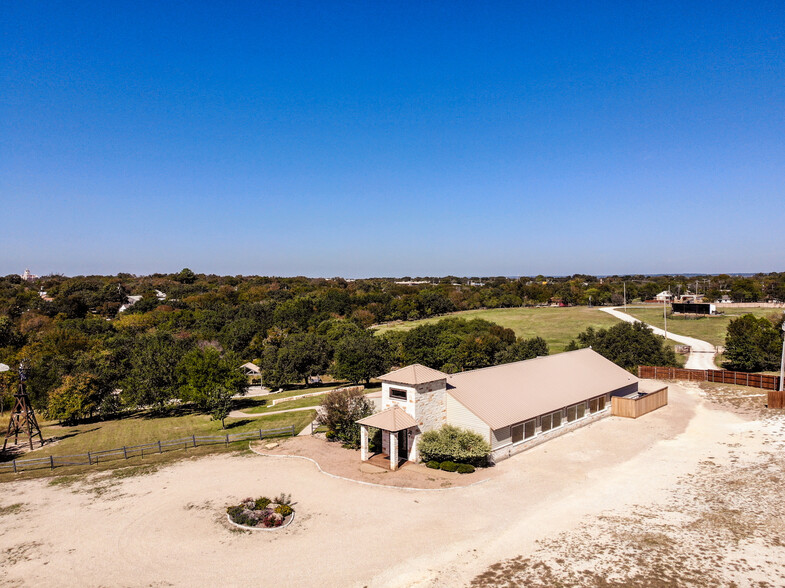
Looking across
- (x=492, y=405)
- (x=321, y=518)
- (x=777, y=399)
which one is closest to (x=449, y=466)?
(x=492, y=405)

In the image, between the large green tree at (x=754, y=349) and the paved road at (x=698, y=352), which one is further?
the paved road at (x=698, y=352)

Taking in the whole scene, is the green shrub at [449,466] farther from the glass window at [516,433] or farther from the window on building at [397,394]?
the glass window at [516,433]

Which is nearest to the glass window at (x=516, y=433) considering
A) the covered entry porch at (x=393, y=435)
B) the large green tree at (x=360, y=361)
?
the covered entry porch at (x=393, y=435)

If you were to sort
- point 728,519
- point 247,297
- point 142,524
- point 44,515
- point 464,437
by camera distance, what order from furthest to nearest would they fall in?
point 247,297 → point 464,437 → point 44,515 → point 142,524 → point 728,519

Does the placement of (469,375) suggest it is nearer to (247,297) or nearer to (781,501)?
(781,501)

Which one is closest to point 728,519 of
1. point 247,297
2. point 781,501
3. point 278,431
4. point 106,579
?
point 781,501

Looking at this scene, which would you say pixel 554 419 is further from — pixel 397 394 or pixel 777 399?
pixel 777 399
